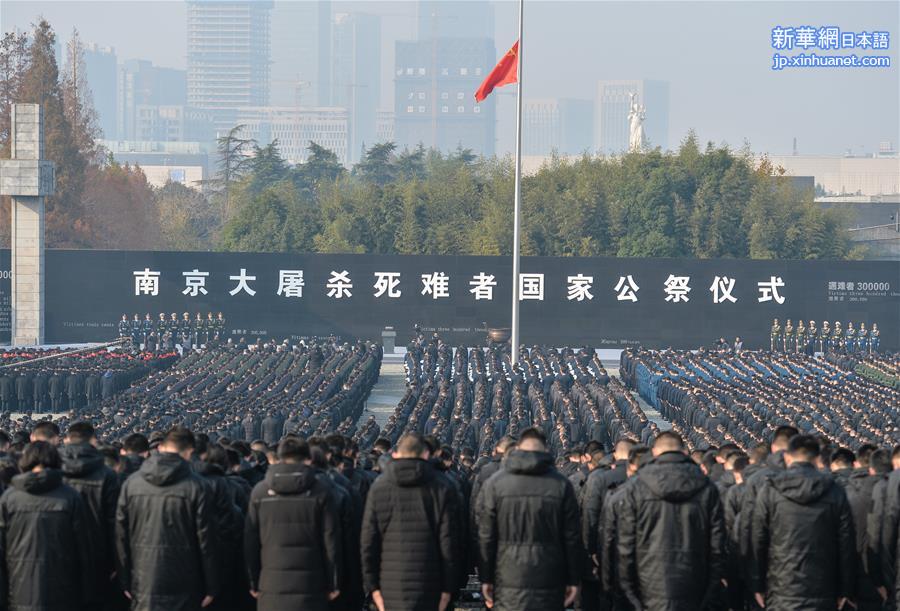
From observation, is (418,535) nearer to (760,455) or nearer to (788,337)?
(760,455)

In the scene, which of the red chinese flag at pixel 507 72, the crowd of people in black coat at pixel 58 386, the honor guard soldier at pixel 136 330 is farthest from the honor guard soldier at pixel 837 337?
the crowd of people in black coat at pixel 58 386

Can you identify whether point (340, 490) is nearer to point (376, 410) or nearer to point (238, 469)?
point (238, 469)

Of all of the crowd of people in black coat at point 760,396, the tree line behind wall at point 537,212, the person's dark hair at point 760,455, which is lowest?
the crowd of people in black coat at point 760,396

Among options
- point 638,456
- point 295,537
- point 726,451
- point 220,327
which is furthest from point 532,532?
point 220,327

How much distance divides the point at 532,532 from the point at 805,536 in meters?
1.34

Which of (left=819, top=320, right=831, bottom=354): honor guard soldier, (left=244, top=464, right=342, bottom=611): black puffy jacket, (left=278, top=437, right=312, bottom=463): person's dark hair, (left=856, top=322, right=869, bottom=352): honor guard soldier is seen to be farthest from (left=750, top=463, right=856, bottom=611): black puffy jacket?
(left=856, top=322, right=869, bottom=352): honor guard soldier

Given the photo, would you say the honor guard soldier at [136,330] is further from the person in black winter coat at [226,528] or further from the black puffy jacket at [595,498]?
the person in black winter coat at [226,528]

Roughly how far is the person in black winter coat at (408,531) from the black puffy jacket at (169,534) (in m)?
0.78

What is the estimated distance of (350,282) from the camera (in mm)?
38406

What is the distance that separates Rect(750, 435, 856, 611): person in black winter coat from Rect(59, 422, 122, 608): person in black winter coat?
3238mm

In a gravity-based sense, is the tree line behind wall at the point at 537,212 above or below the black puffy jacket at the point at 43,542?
above

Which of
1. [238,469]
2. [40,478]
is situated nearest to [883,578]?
[238,469]

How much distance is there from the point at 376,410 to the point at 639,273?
13920 millimetres

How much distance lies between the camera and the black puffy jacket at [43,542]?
23.8ft
